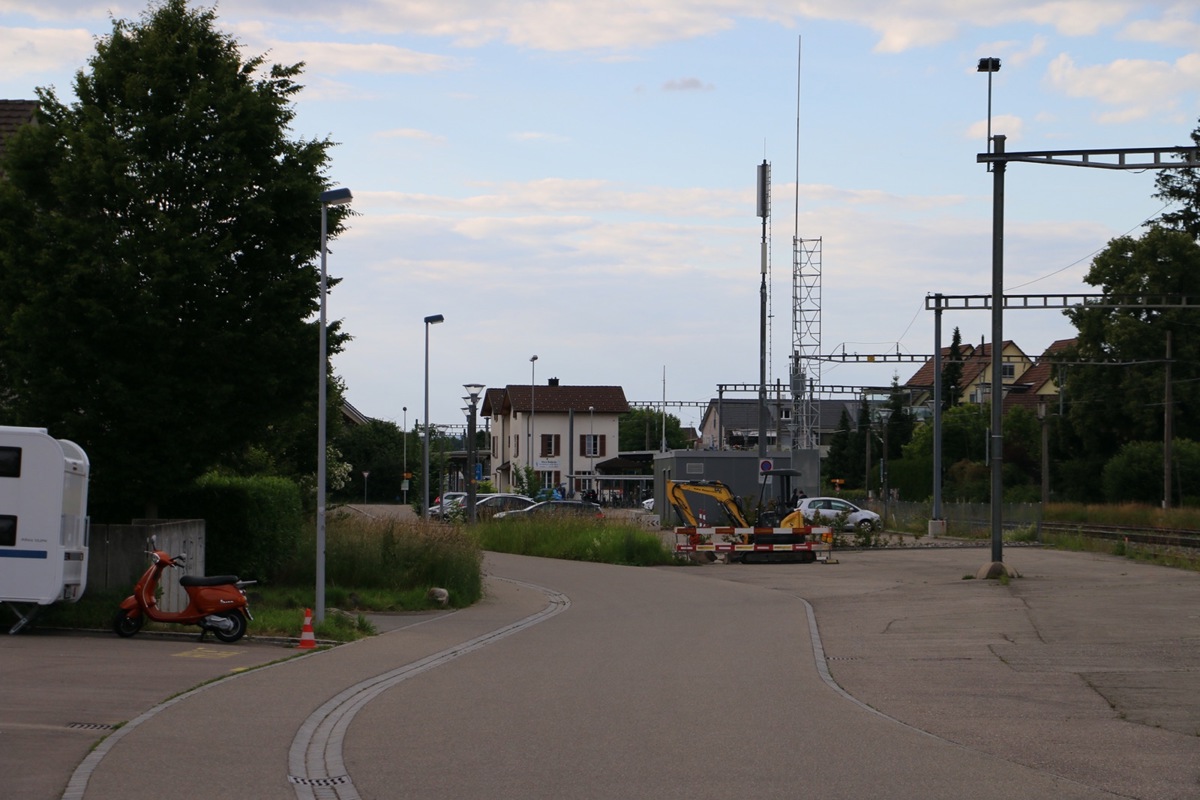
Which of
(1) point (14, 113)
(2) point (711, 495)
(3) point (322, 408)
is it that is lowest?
(2) point (711, 495)

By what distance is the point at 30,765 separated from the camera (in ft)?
28.7

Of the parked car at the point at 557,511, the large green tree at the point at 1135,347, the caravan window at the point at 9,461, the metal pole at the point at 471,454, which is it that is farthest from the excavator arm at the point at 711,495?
the large green tree at the point at 1135,347

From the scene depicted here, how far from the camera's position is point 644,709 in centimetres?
1177

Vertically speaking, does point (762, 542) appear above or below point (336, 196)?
below

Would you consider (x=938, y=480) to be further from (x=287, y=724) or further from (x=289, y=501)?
(x=287, y=724)

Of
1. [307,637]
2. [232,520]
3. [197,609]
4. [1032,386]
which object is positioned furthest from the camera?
[1032,386]

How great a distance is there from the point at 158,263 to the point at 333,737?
1133cm

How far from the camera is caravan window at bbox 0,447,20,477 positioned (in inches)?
660

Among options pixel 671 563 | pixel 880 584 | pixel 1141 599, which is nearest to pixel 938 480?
pixel 671 563

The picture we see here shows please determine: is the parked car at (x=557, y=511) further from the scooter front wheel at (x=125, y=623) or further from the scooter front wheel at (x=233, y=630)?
the scooter front wheel at (x=125, y=623)

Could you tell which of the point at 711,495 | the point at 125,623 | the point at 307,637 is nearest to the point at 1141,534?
the point at 711,495

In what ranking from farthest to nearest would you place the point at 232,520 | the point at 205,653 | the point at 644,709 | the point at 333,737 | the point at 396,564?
1. the point at 396,564
2. the point at 232,520
3. the point at 205,653
4. the point at 644,709
5. the point at 333,737

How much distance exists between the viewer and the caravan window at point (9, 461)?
55.0 feet

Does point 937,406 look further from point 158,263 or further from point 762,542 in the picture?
point 158,263
